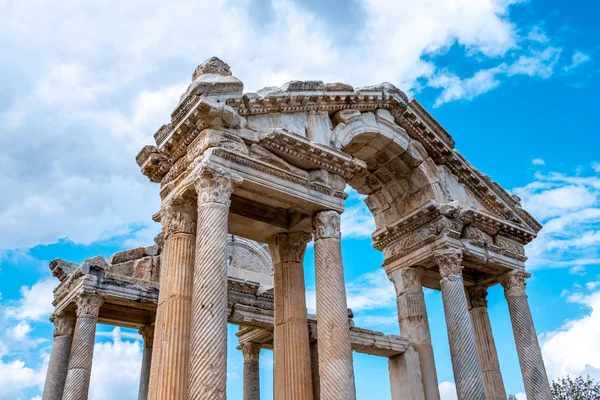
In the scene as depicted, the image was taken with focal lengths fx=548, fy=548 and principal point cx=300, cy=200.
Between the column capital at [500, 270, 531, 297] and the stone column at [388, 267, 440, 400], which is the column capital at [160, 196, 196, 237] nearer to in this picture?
the stone column at [388, 267, 440, 400]

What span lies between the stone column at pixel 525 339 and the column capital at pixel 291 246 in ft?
21.6

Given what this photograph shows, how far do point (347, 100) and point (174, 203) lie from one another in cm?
488

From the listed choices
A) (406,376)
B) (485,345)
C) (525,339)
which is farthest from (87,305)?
(525,339)

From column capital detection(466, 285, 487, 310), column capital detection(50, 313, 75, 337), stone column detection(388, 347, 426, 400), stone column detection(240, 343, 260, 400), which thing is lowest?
stone column detection(388, 347, 426, 400)

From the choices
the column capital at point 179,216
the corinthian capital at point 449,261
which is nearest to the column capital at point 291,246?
the column capital at point 179,216

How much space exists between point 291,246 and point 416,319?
14.2ft

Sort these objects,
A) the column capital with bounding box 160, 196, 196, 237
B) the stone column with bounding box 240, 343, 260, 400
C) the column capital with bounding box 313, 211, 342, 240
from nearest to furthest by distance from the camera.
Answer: the column capital with bounding box 160, 196, 196, 237 → the column capital with bounding box 313, 211, 342, 240 → the stone column with bounding box 240, 343, 260, 400

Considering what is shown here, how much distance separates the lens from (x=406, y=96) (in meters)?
14.4

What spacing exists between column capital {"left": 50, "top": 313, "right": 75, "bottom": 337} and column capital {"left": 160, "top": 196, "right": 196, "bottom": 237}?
682 centimetres

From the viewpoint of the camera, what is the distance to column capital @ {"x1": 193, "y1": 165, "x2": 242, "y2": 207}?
952cm

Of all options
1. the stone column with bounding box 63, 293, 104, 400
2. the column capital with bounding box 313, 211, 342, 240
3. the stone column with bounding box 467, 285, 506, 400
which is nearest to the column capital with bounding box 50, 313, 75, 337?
the stone column with bounding box 63, 293, 104, 400

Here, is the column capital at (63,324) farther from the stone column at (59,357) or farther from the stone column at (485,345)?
the stone column at (485,345)

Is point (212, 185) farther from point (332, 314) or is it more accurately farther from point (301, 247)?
point (301, 247)

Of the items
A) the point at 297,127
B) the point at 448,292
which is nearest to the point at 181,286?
the point at 297,127
